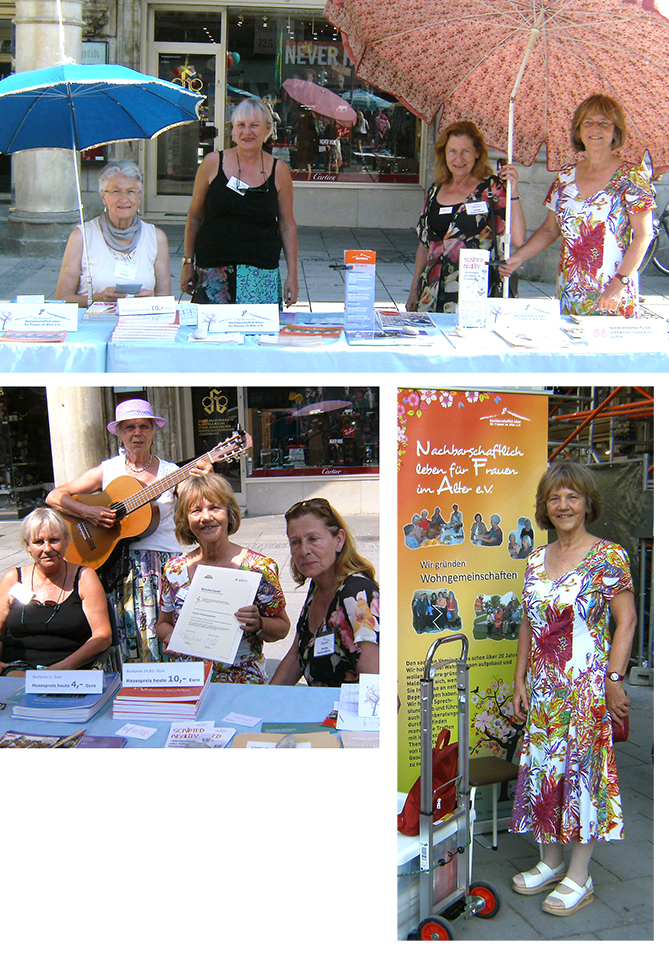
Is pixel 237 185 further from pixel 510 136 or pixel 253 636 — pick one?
pixel 253 636

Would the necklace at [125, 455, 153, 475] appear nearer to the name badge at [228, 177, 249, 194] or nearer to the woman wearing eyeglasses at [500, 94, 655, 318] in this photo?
the name badge at [228, 177, 249, 194]

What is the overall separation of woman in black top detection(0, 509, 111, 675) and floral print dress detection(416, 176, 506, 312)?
1.64 metres

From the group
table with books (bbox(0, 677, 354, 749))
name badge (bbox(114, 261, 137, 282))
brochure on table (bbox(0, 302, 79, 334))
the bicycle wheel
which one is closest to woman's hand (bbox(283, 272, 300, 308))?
name badge (bbox(114, 261, 137, 282))

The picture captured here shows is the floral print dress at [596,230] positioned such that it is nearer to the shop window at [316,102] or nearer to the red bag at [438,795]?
the red bag at [438,795]

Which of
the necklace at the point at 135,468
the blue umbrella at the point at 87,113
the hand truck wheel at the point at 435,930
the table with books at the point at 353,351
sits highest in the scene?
the blue umbrella at the point at 87,113

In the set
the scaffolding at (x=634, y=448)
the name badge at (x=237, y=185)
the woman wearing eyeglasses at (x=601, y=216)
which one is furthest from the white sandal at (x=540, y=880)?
the name badge at (x=237, y=185)

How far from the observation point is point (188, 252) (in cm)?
359

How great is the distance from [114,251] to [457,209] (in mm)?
1259

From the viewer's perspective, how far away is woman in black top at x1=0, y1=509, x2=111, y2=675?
9.17 feet

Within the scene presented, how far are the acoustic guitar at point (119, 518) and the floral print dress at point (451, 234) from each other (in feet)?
3.49

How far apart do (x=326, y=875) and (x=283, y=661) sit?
73 cm

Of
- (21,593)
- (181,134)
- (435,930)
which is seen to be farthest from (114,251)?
(181,134)

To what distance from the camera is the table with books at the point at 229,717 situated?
236 centimetres

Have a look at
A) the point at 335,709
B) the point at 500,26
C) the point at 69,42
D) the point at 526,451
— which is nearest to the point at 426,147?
the point at 69,42
